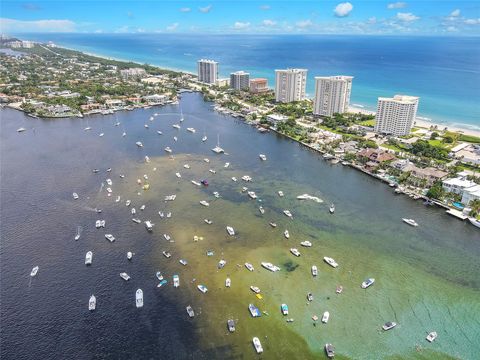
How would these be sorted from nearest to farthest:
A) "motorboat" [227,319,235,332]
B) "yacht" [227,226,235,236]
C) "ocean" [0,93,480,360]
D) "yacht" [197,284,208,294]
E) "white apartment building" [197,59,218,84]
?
"ocean" [0,93,480,360], "motorboat" [227,319,235,332], "yacht" [197,284,208,294], "yacht" [227,226,235,236], "white apartment building" [197,59,218,84]

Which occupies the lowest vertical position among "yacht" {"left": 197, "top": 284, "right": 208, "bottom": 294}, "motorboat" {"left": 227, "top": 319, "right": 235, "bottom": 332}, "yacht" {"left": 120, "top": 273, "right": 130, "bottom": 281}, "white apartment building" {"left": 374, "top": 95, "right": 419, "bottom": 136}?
"motorboat" {"left": 227, "top": 319, "right": 235, "bottom": 332}

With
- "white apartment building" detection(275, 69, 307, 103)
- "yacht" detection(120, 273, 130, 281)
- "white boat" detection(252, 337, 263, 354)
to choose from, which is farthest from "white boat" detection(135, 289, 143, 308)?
"white apartment building" detection(275, 69, 307, 103)

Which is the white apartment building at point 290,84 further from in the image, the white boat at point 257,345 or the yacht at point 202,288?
the white boat at point 257,345

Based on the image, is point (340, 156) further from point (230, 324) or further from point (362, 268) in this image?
point (230, 324)

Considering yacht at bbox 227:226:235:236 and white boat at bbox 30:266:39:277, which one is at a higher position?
yacht at bbox 227:226:235:236

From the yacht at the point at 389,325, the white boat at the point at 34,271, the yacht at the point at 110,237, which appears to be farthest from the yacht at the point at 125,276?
the yacht at the point at 389,325

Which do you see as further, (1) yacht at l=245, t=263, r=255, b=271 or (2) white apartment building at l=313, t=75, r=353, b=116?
(2) white apartment building at l=313, t=75, r=353, b=116

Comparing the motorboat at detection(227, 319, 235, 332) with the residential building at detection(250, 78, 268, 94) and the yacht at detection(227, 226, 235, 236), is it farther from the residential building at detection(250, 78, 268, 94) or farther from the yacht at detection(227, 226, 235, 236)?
the residential building at detection(250, 78, 268, 94)
